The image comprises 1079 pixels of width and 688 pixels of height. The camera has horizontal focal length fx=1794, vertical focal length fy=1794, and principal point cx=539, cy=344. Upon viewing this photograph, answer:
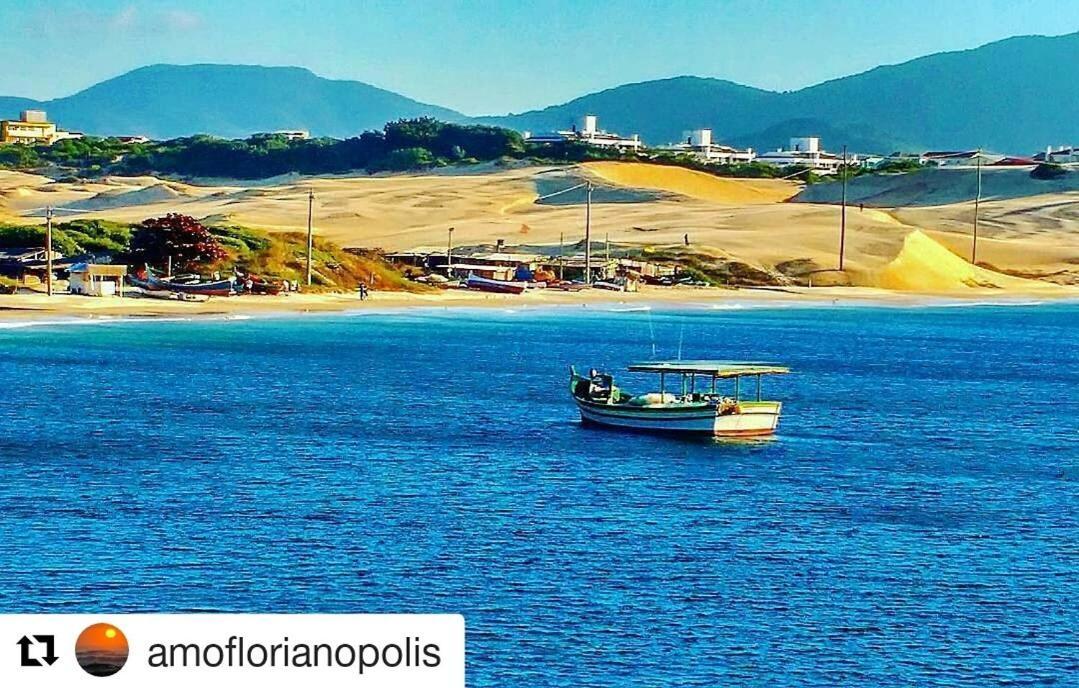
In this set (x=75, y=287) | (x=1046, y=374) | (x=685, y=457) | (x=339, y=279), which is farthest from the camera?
(x=339, y=279)

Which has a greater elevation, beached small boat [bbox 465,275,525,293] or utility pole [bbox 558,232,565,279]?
utility pole [bbox 558,232,565,279]

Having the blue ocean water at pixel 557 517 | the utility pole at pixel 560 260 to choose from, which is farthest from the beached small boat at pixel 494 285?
the blue ocean water at pixel 557 517

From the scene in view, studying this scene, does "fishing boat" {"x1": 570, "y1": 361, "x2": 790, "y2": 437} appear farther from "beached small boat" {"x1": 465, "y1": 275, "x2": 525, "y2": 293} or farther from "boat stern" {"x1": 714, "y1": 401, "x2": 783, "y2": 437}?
"beached small boat" {"x1": 465, "y1": 275, "x2": 525, "y2": 293}

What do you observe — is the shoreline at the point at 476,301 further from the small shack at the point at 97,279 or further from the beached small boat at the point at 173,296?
the small shack at the point at 97,279

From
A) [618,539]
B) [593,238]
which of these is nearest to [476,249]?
[593,238]

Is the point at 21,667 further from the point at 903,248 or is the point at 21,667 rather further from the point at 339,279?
the point at 903,248

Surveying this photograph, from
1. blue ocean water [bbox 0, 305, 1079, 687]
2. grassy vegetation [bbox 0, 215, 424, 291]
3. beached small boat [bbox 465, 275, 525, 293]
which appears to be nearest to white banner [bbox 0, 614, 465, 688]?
blue ocean water [bbox 0, 305, 1079, 687]
